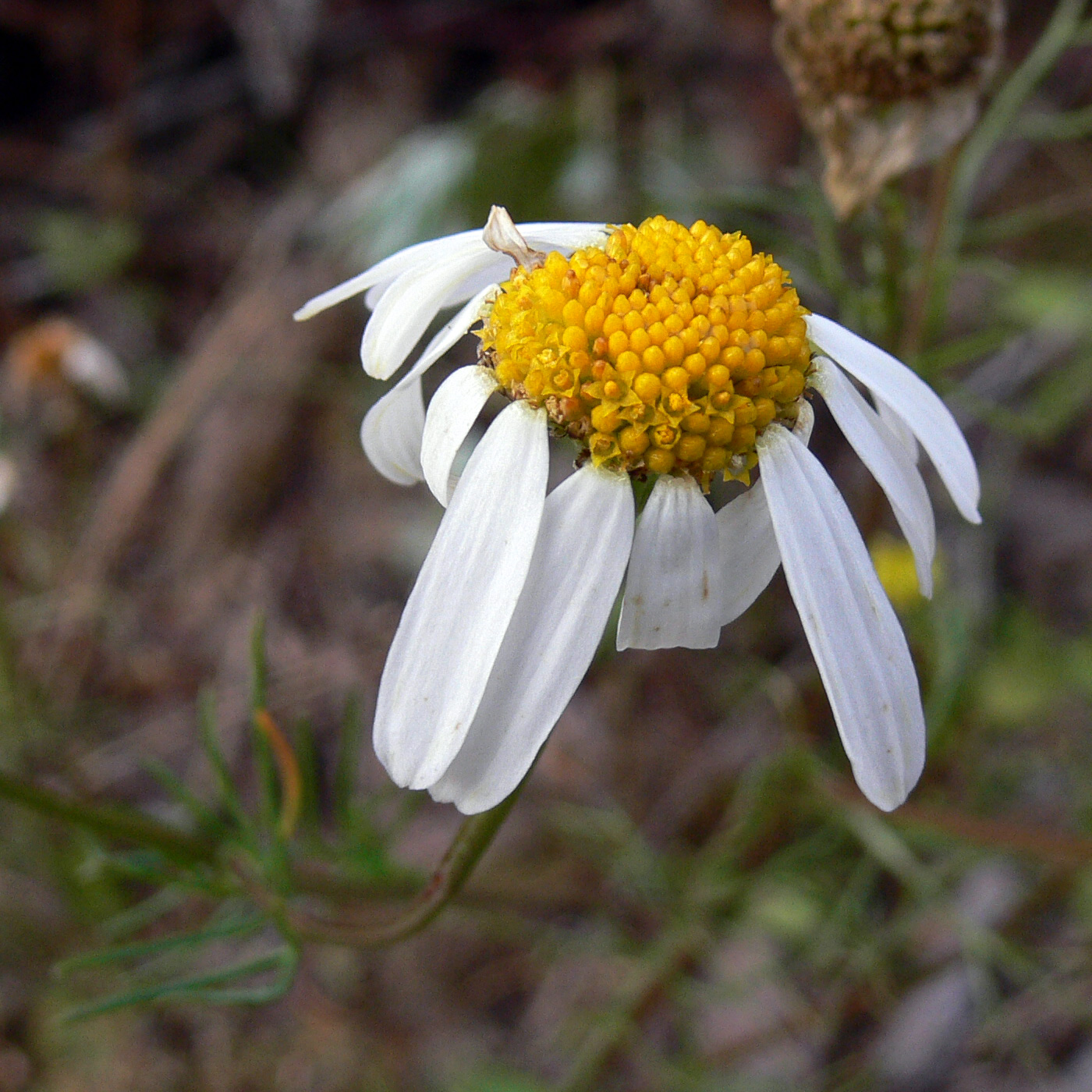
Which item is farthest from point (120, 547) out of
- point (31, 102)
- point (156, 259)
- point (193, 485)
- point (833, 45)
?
point (833, 45)

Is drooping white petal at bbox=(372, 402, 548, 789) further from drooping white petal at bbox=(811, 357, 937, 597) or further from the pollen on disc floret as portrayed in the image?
drooping white petal at bbox=(811, 357, 937, 597)

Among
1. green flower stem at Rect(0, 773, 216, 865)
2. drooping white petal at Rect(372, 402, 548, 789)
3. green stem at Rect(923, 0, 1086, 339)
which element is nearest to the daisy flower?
drooping white petal at Rect(372, 402, 548, 789)

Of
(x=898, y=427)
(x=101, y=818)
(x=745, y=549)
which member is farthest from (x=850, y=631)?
(x=101, y=818)

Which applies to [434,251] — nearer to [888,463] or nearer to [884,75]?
[888,463]

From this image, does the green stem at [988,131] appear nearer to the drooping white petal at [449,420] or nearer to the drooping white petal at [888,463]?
the drooping white petal at [888,463]

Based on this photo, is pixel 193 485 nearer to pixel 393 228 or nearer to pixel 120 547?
pixel 120 547

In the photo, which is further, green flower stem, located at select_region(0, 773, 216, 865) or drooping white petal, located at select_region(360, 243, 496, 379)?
green flower stem, located at select_region(0, 773, 216, 865)
